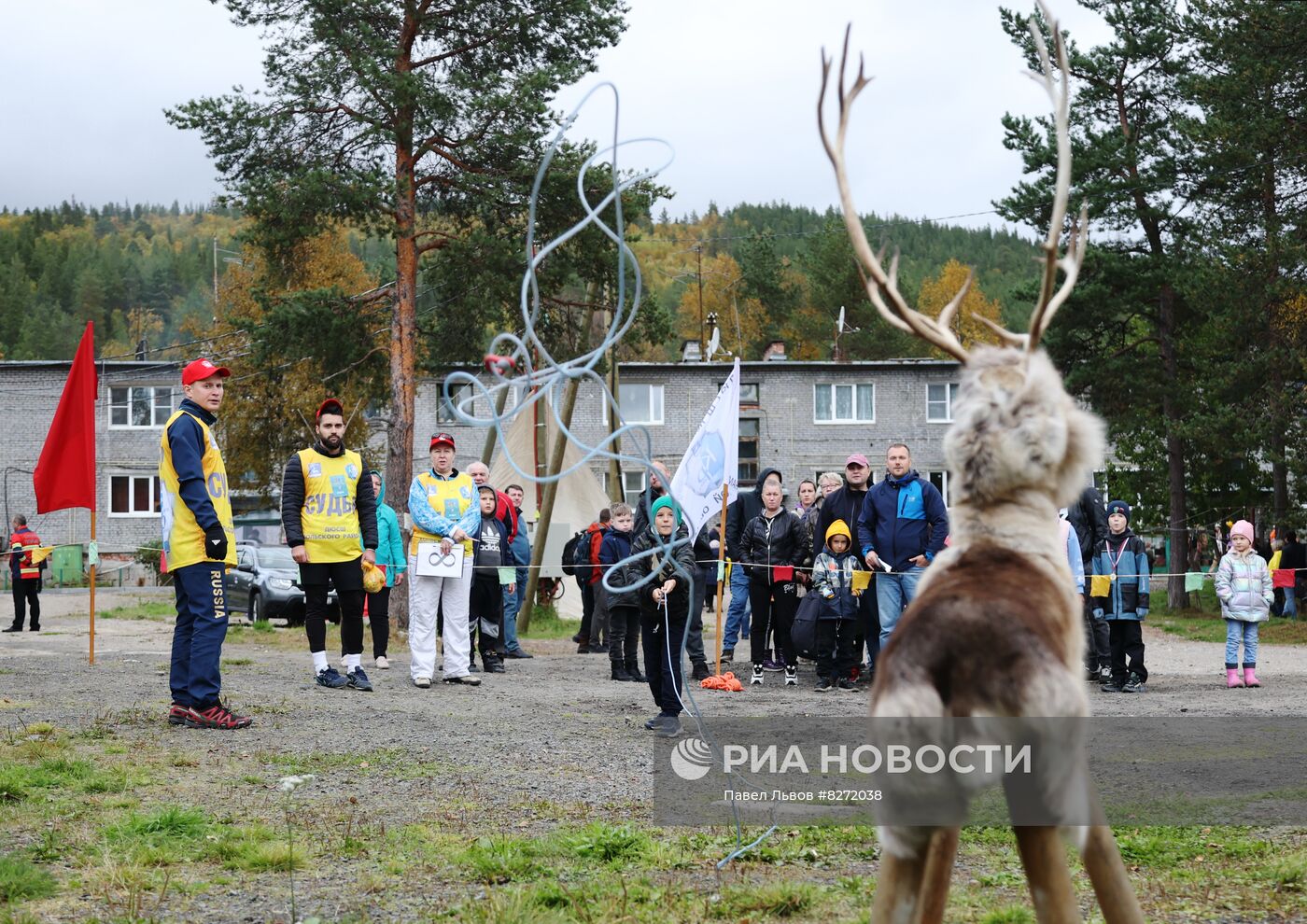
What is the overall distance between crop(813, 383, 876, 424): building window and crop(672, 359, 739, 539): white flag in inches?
1301

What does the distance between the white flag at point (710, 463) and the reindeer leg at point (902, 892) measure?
8119 mm

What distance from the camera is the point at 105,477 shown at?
44.7 metres

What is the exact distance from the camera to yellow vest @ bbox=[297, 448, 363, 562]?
9.81m

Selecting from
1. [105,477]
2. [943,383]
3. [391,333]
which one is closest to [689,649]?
[391,333]

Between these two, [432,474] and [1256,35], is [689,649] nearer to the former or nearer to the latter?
[432,474]

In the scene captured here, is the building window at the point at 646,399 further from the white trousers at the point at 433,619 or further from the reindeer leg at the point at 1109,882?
the reindeer leg at the point at 1109,882

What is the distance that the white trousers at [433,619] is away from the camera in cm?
1102

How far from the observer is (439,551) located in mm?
10906

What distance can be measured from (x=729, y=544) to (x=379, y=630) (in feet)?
13.8

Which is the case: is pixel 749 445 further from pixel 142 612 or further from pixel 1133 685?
pixel 1133 685

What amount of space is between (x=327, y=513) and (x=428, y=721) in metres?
2.00

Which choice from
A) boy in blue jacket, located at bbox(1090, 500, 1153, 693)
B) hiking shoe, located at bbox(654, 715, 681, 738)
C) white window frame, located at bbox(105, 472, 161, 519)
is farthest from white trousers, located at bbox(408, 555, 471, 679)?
white window frame, located at bbox(105, 472, 161, 519)

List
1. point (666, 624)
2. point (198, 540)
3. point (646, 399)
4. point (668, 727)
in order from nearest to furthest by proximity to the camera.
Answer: point (198, 540), point (666, 624), point (668, 727), point (646, 399)

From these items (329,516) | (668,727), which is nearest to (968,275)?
(668,727)
